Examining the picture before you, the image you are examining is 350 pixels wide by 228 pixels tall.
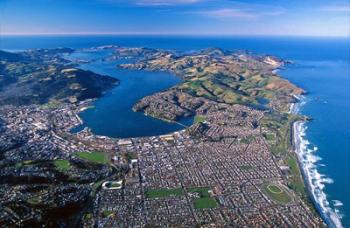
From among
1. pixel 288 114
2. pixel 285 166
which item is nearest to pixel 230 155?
pixel 285 166

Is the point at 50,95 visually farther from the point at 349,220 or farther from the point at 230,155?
the point at 349,220

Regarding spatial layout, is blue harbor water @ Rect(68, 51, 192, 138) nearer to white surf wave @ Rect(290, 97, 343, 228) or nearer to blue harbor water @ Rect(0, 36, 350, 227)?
blue harbor water @ Rect(0, 36, 350, 227)

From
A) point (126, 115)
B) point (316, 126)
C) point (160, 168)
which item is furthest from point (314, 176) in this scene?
point (126, 115)

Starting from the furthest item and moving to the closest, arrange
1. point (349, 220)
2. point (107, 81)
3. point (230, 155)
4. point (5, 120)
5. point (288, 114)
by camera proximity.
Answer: point (107, 81), point (288, 114), point (5, 120), point (230, 155), point (349, 220)

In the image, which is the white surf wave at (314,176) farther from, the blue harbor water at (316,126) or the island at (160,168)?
the island at (160,168)

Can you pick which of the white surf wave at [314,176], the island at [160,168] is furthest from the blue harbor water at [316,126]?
the island at [160,168]
